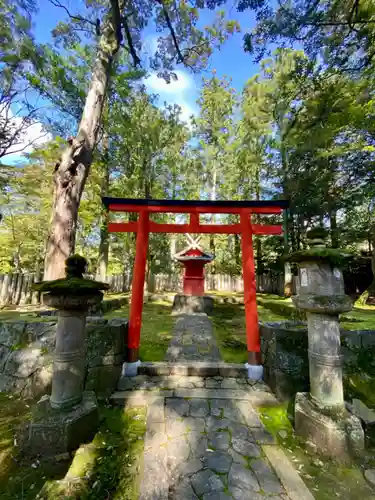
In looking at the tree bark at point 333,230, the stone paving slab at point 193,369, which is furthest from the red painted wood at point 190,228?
the tree bark at point 333,230

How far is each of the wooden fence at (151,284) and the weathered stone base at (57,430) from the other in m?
5.45

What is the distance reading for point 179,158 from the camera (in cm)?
1609

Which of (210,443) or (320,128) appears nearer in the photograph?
(210,443)

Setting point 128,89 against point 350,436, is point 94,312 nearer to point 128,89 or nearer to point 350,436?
point 350,436

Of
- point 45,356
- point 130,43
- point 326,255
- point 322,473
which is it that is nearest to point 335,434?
point 322,473

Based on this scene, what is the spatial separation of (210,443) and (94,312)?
5.20 metres

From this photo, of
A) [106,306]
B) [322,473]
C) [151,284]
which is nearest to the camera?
[322,473]

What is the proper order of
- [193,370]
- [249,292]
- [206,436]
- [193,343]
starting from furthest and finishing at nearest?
[193,343]
[249,292]
[193,370]
[206,436]

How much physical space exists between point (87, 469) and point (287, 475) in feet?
6.17

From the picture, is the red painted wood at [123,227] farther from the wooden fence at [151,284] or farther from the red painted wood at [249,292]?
the wooden fence at [151,284]

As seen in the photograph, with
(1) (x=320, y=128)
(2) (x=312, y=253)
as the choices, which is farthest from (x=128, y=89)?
(2) (x=312, y=253)

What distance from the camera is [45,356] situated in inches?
141

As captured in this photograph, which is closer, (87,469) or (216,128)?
(87,469)

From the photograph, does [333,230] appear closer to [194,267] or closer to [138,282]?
[194,267]
